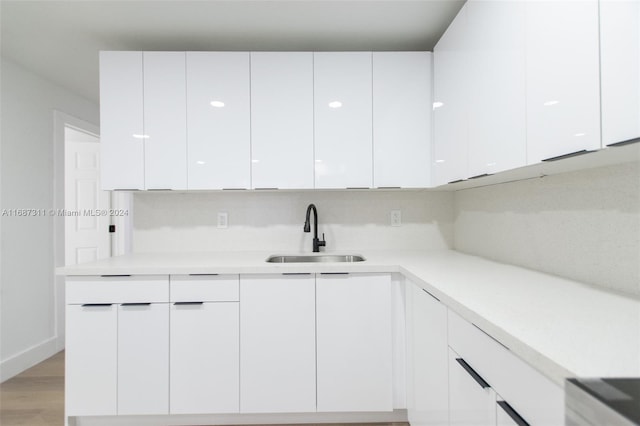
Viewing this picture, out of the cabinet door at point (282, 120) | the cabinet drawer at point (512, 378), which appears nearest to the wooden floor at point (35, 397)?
the cabinet door at point (282, 120)

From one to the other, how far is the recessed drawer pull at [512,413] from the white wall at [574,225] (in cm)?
67

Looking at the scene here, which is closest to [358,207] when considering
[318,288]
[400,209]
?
[400,209]

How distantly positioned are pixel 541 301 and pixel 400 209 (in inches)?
56.3

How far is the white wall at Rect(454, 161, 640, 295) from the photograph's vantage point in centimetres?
102

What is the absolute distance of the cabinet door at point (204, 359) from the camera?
1642mm

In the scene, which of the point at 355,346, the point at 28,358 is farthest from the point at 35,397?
the point at 355,346

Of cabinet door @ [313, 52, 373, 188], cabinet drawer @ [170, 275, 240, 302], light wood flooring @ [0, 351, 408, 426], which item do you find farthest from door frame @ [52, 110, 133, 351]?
cabinet door @ [313, 52, 373, 188]

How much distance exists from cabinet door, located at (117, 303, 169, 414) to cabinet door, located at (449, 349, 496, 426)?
142 cm

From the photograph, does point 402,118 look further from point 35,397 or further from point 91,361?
point 35,397

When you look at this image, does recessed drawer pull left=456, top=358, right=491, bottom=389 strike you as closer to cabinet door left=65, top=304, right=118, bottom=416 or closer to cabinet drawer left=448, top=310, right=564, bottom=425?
cabinet drawer left=448, top=310, right=564, bottom=425

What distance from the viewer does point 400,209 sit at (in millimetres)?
2344

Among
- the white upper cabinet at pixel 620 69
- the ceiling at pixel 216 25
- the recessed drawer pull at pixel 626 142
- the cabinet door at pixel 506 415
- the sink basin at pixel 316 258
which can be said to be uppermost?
the ceiling at pixel 216 25

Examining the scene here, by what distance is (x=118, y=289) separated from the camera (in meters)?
1.65

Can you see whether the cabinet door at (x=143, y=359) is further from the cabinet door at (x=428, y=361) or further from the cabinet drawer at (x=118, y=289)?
the cabinet door at (x=428, y=361)
